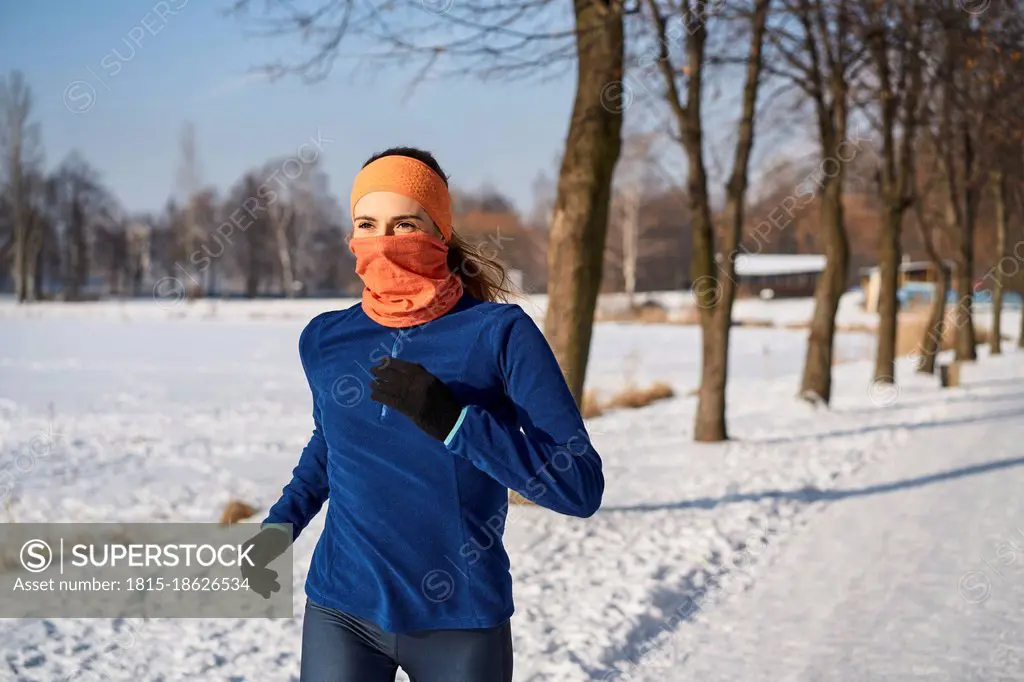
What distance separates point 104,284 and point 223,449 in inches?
2973

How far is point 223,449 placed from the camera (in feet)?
34.7

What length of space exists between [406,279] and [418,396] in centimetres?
30

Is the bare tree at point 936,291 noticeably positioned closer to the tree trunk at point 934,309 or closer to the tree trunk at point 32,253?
the tree trunk at point 934,309

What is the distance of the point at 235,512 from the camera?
287 inches

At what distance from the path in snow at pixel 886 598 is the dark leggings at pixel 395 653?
8.55 feet

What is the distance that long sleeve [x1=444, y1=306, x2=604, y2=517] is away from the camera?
1.76 metres

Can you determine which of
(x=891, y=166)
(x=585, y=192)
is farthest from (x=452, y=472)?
(x=891, y=166)

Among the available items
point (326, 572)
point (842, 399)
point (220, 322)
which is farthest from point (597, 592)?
point (220, 322)

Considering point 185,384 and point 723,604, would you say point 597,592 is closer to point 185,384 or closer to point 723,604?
point 723,604

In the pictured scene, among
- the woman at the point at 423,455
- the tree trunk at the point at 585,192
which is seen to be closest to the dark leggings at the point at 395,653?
the woman at the point at 423,455

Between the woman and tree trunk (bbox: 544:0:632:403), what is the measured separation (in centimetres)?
508

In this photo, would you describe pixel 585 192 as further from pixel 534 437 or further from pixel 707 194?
pixel 534 437

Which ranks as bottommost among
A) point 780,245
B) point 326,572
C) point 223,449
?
point 223,449

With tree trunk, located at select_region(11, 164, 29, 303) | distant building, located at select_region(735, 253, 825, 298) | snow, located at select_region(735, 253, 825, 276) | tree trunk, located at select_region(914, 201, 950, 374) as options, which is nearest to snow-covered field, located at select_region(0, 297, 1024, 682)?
tree trunk, located at select_region(914, 201, 950, 374)
